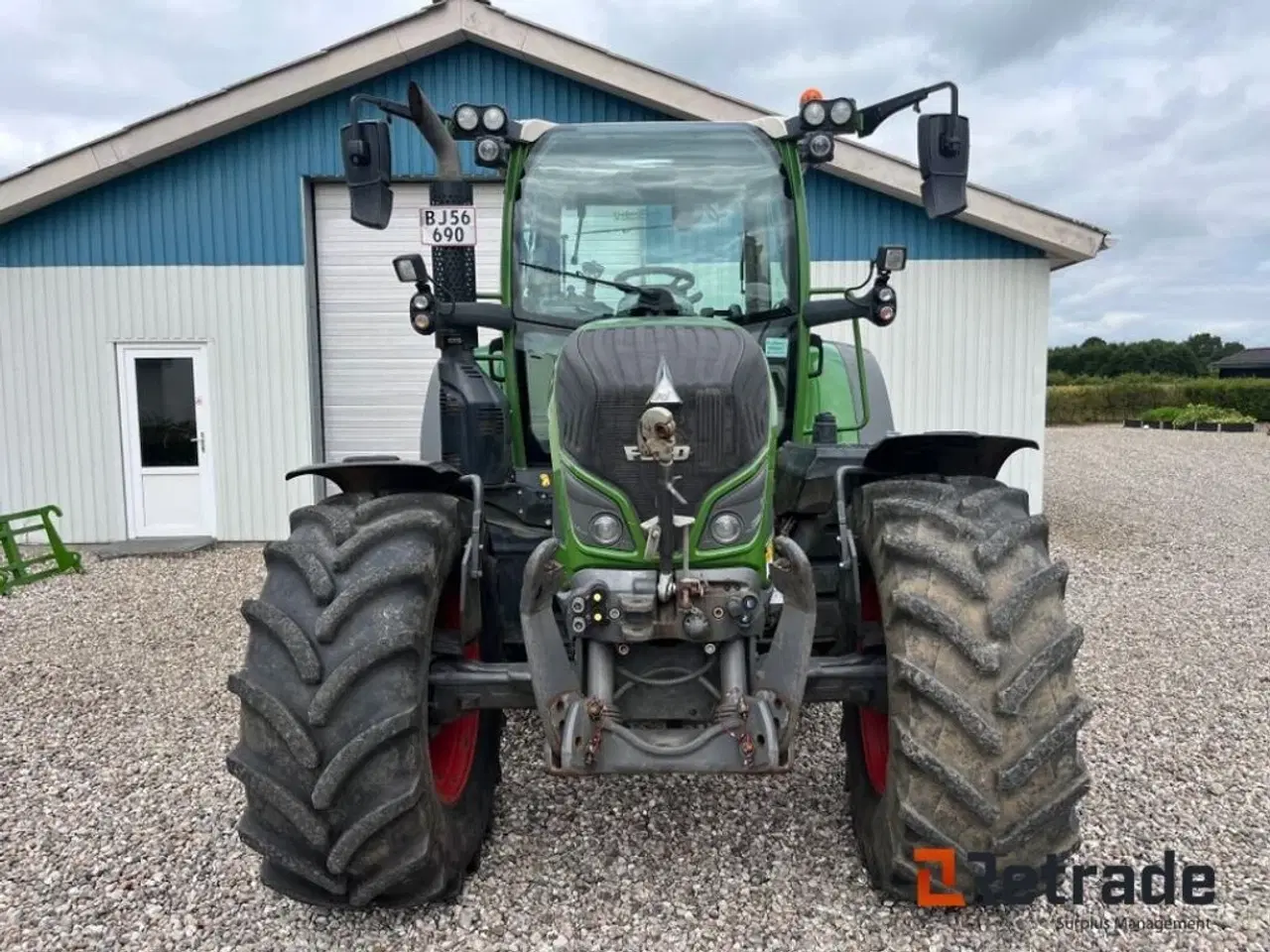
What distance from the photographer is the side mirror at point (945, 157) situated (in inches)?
138

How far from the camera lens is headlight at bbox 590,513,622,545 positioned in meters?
2.71

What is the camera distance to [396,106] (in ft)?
12.4

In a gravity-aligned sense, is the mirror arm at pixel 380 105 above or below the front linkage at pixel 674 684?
above

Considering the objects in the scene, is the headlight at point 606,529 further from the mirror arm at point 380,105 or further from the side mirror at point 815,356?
the mirror arm at point 380,105

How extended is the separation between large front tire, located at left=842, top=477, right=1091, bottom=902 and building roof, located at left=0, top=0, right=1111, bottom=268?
7.13 m

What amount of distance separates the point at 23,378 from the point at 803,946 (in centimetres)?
991

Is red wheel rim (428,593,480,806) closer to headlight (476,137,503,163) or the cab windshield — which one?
the cab windshield

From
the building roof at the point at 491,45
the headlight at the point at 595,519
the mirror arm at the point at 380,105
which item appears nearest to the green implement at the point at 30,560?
the building roof at the point at 491,45

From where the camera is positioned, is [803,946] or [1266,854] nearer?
[803,946]

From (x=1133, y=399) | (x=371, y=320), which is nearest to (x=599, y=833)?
(x=371, y=320)

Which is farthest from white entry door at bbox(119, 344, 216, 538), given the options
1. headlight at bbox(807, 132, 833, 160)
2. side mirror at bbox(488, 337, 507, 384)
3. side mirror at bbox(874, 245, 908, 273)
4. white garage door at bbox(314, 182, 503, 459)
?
side mirror at bbox(874, 245, 908, 273)

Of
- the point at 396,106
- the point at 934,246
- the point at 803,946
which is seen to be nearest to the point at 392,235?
the point at 934,246

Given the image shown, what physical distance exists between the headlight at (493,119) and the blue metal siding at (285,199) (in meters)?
5.87

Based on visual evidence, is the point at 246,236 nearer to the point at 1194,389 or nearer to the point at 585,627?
the point at 585,627
